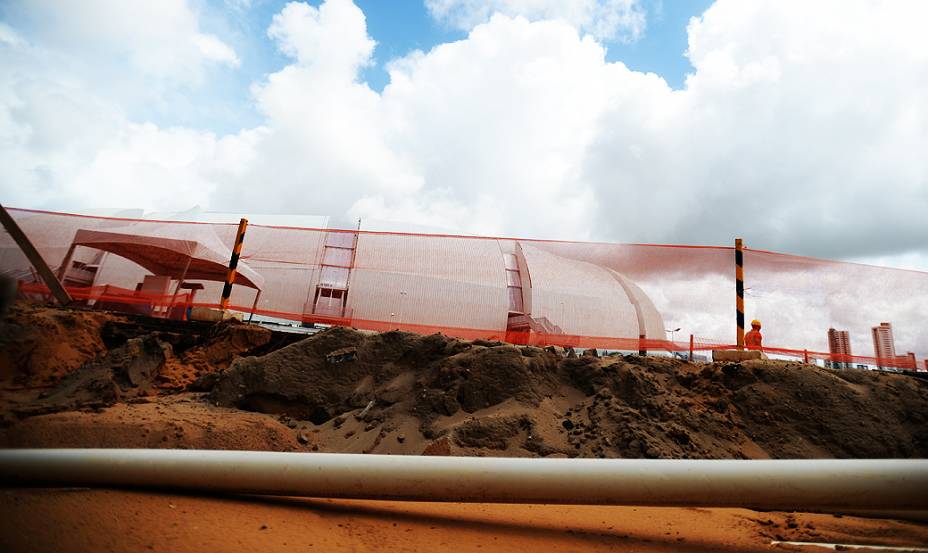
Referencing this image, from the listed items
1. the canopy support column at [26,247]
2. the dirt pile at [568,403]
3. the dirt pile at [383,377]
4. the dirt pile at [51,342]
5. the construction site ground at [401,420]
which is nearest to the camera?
the construction site ground at [401,420]

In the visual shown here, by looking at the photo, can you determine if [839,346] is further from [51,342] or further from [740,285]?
[51,342]

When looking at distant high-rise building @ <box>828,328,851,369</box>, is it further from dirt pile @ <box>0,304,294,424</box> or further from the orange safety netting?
dirt pile @ <box>0,304,294,424</box>

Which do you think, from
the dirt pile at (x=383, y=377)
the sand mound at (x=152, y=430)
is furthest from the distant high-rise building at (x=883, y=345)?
the sand mound at (x=152, y=430)

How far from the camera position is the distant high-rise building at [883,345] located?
19.7 ft

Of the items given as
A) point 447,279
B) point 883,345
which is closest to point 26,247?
point 883,345

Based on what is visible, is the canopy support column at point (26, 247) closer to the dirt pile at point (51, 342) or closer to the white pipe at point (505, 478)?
the dirt pile at point (51, 342)

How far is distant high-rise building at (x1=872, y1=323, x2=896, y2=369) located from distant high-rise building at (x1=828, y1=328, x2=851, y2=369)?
0.28m

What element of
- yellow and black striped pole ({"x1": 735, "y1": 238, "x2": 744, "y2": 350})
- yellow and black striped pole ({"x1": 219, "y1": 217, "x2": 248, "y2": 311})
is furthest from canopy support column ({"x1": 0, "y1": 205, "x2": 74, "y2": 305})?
yellow and black striped pole ({"x1": 735, "y1": 238, "x2": 744, "y2": 350})

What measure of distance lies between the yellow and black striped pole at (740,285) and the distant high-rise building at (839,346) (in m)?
1.34

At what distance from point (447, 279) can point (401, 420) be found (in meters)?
10.7

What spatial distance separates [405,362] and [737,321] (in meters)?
4.10

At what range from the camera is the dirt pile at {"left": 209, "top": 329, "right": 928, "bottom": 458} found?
3721 millimetres

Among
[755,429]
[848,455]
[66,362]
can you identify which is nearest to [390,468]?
[755,429]

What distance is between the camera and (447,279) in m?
14.9
